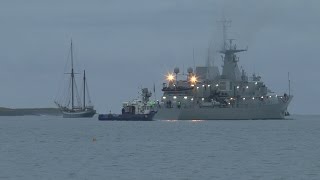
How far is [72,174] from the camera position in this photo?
66688 mm

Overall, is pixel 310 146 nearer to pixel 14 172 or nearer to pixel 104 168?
pixel 104 168

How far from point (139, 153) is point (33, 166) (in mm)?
17867

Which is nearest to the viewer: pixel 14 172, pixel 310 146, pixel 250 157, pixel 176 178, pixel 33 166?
pixel 176 178

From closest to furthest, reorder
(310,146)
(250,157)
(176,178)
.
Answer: (176,178), (250,157), (310,146)

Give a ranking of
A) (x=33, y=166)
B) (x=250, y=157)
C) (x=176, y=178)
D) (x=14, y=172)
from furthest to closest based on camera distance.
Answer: (x=250, y=157), (x=33, y=166), (x=14, y=172), (x=176, y=178)

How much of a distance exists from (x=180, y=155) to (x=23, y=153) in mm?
16700

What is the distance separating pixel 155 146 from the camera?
103125 mm

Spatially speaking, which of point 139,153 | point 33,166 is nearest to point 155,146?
point 139,153

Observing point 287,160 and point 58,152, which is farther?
point 58,152

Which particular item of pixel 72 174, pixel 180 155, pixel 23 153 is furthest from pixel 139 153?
pixel 72 174

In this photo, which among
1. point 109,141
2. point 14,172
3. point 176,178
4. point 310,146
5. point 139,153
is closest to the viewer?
point 176,178

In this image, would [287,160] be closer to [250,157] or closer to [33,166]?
[250,157]

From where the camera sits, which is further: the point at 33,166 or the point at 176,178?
the point at 33,166

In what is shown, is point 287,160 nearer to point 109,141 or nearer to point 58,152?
point 58,152
